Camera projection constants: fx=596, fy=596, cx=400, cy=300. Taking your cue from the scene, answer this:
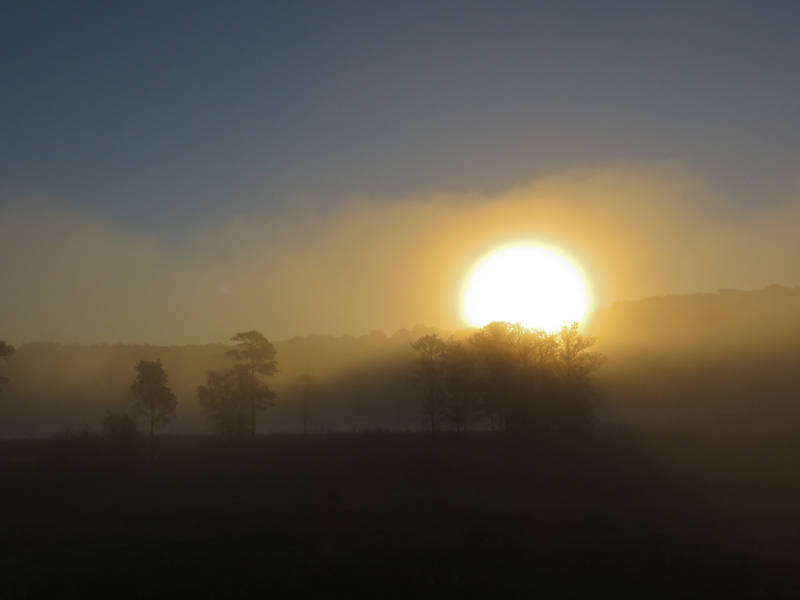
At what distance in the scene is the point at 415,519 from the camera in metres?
26.8

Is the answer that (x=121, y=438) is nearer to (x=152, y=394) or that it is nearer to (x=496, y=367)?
(x=152, y=394)

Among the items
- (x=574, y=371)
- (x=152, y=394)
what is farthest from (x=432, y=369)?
(x=152, y=394)

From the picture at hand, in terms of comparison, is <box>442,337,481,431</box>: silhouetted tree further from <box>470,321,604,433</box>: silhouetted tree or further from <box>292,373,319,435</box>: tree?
<box>292,373,319,435</box>: tree

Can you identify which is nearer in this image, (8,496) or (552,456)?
(8,496)

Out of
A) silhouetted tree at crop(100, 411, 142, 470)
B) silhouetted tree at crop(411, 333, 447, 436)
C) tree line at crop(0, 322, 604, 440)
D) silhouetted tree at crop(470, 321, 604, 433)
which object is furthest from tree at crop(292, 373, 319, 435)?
silhouetted tree at crop(100, 411, 142, 470)

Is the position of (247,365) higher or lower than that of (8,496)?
higher

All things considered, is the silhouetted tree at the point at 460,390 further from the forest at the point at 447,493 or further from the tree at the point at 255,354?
the tree at the point at 255,354

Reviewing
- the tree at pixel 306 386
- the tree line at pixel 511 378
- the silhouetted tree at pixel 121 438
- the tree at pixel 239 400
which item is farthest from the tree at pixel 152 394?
the tree line at pixel 511 378

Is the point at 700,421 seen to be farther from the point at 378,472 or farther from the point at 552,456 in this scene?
the point at 378,472

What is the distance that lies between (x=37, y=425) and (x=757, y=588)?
4714 inches

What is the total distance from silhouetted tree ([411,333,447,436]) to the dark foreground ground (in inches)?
137

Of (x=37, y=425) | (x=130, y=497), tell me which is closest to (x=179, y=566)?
(x=130, y=497)

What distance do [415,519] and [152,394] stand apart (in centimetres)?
4685

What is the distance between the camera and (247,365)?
195 ft
